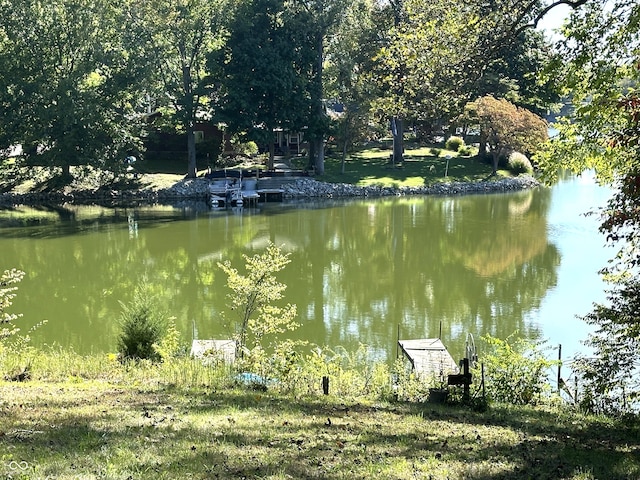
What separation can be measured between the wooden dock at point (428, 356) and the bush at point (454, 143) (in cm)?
3882

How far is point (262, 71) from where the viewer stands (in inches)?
1501

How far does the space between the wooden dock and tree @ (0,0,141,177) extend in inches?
1084

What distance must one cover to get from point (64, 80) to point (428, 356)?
96.5 feet

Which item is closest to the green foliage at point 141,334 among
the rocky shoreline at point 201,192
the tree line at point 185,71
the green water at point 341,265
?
the green water at point 341,265

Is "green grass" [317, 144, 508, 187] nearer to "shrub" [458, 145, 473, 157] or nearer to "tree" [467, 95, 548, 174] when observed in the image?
"shrub" [458, 145, 473, 157]

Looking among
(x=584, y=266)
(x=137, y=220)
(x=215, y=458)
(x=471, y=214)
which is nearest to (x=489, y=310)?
(x=584, y=266)

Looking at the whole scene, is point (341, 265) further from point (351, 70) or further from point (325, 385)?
point (351, 70)

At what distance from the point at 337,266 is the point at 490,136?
24.2 meters

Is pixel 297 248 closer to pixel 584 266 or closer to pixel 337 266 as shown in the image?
pixel 337 266

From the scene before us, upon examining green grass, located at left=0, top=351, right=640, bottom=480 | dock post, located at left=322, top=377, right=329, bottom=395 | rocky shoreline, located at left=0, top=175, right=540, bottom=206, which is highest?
rocky shoreline, located at left=0, top=175, right=540, bottom=206

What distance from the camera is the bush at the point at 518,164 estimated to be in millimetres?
44344

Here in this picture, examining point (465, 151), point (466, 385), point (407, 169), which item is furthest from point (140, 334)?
point (465, 151)

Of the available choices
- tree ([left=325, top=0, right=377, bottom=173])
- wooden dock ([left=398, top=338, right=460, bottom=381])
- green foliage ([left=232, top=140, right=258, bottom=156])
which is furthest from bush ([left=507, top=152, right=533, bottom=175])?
wooden dock ([left=398, top=338, right=460, bottom=381])

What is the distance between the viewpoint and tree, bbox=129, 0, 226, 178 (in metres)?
36.4
